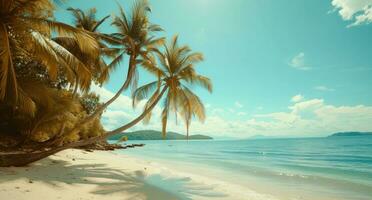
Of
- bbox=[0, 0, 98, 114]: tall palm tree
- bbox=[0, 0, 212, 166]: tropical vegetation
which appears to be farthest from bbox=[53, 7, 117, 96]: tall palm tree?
bbox=[0, 0, 98, 114]: tall palm tree

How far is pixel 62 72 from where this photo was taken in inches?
381

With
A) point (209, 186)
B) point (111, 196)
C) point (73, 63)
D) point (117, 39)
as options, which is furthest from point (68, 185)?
point (117, 39)

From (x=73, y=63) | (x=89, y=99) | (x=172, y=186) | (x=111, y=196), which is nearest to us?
(x=111, y=196)

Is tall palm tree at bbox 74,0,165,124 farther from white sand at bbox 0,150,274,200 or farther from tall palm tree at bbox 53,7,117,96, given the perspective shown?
white sand at bbox 0,150,274,200

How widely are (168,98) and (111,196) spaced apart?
6.71 m

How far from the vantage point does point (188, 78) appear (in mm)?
11383

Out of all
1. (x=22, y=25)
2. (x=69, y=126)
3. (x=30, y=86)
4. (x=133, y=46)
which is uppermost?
(x=133, y=46)

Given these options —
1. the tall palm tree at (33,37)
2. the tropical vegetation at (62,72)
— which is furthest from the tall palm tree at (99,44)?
the tall palm tree at (33,37)

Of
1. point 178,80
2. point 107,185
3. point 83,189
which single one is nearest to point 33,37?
point 83,189

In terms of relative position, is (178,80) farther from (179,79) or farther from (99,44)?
(99,44)

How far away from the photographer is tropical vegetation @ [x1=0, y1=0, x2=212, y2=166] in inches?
222

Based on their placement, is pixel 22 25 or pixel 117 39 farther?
pixel 117 39

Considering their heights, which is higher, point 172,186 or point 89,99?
point 89,99

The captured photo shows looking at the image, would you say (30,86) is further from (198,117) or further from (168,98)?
(198,117)
